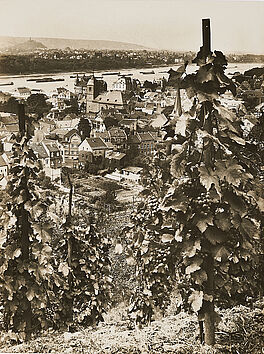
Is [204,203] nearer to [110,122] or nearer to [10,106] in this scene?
[110,122]

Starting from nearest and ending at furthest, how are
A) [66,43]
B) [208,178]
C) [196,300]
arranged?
[208,178] < [196,300] < [66,43]

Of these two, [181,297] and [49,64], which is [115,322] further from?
[49,64]

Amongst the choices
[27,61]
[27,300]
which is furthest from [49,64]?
[27,300]

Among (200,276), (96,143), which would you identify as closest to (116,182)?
(96,143)

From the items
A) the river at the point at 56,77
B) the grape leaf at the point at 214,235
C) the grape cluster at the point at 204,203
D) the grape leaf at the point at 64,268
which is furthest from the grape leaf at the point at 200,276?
the river at the point at 56,77

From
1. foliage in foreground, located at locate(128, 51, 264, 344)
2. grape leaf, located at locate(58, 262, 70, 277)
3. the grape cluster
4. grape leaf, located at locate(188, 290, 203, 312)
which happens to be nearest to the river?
foliage in foreground, located at locate(128, 51, 264, 344)

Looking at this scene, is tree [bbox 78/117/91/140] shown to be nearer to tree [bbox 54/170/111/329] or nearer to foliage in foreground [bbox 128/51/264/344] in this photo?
tree [bbox 54/170/111/329]

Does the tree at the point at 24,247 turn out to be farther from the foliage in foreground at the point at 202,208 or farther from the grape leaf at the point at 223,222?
the grape leaf at the point at 223,222

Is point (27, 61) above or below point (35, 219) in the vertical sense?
above
